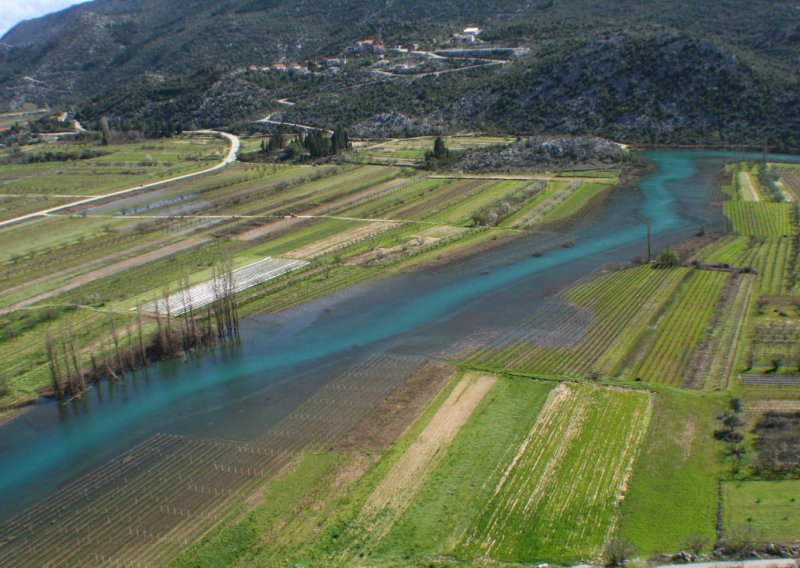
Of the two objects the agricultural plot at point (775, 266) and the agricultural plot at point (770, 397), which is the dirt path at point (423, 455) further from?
the agricultural plot at point (775, 266)

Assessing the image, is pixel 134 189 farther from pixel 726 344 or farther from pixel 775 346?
pixel 775 346

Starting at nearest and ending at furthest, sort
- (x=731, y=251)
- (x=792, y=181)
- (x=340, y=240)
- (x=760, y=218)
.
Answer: (x=731, y=251)
(x=340, y=240)
(x=760, y=218)
(x=792, y=181)

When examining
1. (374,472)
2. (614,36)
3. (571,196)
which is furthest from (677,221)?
(614,36)

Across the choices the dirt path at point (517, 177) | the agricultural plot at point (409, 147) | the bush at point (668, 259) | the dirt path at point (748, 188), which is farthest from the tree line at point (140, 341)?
the agricultural plot at point (409, 147)

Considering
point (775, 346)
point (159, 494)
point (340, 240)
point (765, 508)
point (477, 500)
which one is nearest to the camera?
point (765, 508)

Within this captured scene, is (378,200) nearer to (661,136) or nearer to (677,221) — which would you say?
(677,221)

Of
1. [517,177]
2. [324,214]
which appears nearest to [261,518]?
[324,214]

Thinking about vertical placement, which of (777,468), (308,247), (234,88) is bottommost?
(777,468)
